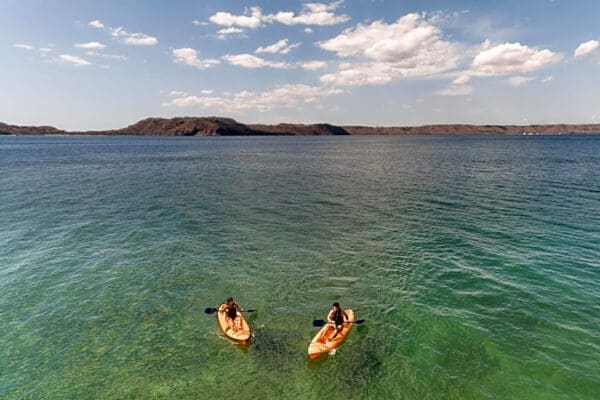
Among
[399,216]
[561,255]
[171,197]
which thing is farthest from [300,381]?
Answer: [171,197]

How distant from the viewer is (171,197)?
55625 mm

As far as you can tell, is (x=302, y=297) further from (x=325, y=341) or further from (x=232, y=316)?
(x=325, y=341)

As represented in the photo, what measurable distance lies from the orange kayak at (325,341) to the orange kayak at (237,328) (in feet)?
12.1

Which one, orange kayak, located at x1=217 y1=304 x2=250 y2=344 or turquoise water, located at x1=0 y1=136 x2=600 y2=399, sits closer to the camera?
turquoise water, located at x1=0 y1=136 x2=600 y2=399

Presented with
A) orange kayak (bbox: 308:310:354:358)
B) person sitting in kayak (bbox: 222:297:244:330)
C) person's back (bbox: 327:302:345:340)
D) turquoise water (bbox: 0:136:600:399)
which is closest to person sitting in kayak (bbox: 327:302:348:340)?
person's back (bbox: 327:302:345:340)

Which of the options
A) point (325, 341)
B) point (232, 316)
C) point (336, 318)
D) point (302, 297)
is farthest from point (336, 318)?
point (232, 316)

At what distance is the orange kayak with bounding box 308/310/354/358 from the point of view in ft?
58.2

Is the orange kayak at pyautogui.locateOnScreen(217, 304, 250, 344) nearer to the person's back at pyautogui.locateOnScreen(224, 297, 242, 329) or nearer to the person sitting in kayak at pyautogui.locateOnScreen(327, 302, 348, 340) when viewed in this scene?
Answer: the person's back at pyautogui.locateOnScreen(224, 297, 242, 329)

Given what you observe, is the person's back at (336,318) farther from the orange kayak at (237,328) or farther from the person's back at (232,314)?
the person's back at (232,314)

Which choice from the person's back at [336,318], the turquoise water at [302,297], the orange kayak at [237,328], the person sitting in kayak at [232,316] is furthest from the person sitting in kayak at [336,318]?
the person sitting in kayak at [232,316]

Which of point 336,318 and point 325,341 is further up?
point 336,318

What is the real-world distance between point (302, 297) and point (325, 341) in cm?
542

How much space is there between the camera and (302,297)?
23.5 metres

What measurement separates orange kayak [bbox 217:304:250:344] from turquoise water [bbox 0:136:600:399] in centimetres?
49
